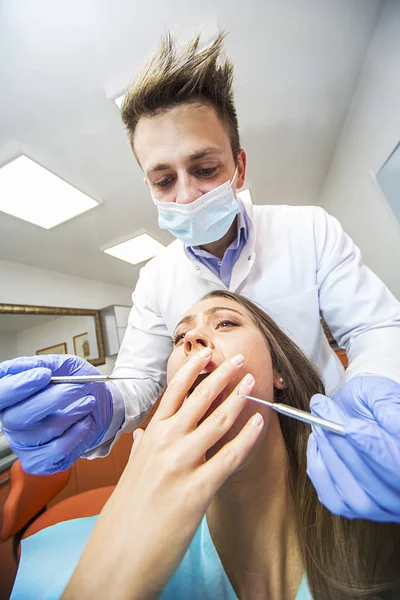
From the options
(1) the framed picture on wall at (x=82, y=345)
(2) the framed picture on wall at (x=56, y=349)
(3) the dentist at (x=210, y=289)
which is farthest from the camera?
(1) the framed picture on wall at (x=82, y=345)

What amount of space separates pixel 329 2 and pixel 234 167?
110cm

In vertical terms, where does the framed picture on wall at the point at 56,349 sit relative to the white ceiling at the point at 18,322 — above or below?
below

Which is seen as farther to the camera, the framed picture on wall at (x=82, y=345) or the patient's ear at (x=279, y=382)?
the framed picture on wall at (x=82, y=345)

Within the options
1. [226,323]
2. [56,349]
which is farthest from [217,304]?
[56,349]

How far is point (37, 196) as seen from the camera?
6.12 feet

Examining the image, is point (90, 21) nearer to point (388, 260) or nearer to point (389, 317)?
point (389, 317)

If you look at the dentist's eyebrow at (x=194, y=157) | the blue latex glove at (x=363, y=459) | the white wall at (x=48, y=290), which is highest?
the white wall at (x=48, y=290)

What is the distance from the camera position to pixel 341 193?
8.11 feet

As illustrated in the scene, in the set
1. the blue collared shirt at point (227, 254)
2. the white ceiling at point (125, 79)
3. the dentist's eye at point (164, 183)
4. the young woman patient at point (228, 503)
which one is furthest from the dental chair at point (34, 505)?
the white ceiling at point (125, 79)

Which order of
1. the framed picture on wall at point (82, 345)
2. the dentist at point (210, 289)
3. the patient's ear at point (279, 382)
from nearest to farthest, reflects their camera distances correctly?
the dentist at point (210, 289), the patient's ear at point (279, 382), the framed picture on wall at point (82, 345)

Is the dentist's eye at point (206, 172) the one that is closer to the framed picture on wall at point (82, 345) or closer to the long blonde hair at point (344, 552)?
the long blonde hair at point (344, 552)

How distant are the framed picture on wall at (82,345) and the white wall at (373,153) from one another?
2.86 m

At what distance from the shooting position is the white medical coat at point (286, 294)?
3.24 ft

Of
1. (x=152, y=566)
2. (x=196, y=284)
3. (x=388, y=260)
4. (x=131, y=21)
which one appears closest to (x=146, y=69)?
(x=131, y=21)
